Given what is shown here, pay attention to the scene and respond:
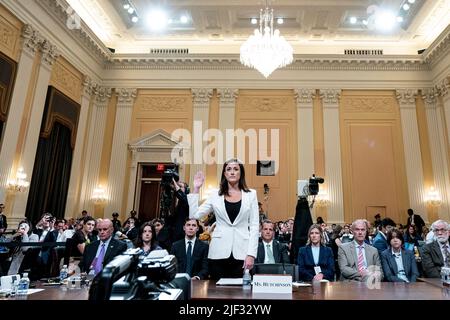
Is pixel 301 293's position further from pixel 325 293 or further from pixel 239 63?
pixel 239 63

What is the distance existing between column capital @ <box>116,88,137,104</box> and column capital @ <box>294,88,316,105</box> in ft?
21.1

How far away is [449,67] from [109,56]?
12.2 m

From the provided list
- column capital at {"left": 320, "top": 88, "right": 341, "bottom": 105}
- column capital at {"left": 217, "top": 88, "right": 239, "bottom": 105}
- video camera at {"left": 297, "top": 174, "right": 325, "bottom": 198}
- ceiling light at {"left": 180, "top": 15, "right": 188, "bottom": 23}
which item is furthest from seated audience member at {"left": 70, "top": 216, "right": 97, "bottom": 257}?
column capital at {"left": 320, "top": 88, "right": 341, "bottom": 105}

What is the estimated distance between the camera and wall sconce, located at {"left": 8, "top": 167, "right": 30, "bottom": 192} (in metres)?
7.91

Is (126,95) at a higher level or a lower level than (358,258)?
higher

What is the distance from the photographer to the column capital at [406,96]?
11695 millimetres

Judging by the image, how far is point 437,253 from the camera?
377 centimetres

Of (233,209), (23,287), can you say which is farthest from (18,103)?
(233,209)

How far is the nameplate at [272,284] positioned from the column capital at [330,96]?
11.1m

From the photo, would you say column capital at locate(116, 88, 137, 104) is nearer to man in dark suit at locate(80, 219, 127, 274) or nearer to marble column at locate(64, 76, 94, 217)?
marble column at locate(64, 76, 94, 217)

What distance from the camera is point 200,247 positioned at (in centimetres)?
356

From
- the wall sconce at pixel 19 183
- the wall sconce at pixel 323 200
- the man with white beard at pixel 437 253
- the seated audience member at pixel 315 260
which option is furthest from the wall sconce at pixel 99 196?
the man with white beard at pixel 437 253

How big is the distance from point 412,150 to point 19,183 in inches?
496
